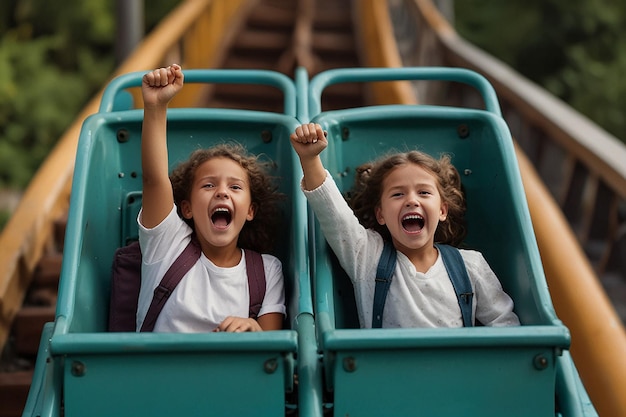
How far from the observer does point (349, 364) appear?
7.24ft

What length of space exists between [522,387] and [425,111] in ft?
3.58

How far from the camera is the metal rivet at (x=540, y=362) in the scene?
2.24m

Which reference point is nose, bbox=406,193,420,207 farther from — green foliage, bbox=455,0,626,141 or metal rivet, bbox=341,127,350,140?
green foliage, bbox=455,0,626,141

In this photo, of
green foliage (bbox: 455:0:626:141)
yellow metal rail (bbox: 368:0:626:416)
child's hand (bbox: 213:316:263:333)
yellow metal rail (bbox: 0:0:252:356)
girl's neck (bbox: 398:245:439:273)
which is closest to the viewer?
child's hand (bbox: 213:316:263:333)

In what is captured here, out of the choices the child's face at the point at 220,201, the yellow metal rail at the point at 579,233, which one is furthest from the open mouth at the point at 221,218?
the yellow metal rail at the point at 579,233

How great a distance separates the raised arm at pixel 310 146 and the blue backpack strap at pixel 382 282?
299 mm

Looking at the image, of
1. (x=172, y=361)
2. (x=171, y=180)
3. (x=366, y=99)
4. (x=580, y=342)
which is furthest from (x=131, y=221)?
(x=366, y=99)

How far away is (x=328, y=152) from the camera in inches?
118

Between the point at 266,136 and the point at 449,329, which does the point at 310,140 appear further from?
the point at 449,329

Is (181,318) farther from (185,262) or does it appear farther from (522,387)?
(522,387)

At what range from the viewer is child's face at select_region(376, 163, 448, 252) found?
8.61 feet

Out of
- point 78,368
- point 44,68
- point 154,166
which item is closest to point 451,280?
point 154,166

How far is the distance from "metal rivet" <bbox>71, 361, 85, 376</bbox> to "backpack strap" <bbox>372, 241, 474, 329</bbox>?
0.82 metres

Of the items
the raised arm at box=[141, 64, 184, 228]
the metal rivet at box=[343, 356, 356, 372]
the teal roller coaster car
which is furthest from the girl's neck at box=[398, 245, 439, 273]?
the raised arm at box=[141, 64, 184, 228]
